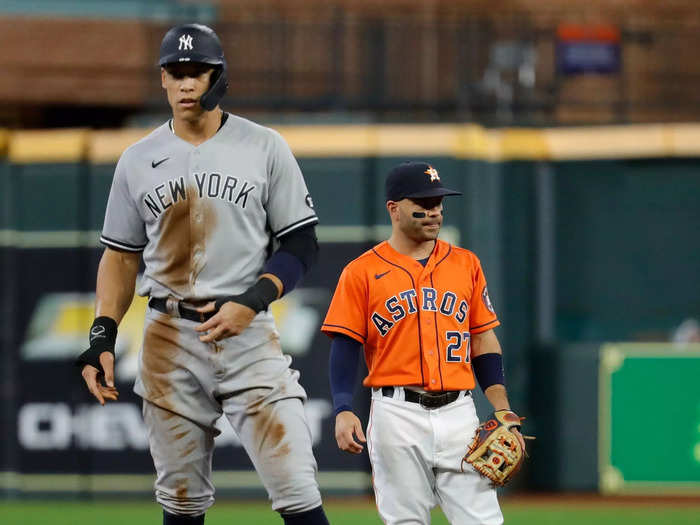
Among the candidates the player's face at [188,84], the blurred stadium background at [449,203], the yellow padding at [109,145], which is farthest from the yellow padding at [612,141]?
the player's face at [188,84]

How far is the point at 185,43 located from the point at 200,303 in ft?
2.91

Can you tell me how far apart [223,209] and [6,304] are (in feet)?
21.4

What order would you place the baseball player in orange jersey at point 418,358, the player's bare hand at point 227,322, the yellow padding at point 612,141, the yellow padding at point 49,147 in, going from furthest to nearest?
the yellow padding at point 612,141 → the yellow padding at point 49,147 → the baseball player in orange jersey at point 418,358 → the player's bare hand at point 227,322

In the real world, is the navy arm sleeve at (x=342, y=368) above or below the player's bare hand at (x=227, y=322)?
below

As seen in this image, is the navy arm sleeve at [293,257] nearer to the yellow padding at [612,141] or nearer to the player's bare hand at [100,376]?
the player's bare hand at [100,376]

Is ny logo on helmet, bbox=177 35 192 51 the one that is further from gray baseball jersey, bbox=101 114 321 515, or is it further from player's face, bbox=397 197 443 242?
player's face, bbox=397 197 443 242

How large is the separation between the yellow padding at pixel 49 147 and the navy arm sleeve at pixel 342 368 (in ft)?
20.1

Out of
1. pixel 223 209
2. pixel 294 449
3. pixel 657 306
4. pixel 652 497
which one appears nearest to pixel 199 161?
pixel 223 209

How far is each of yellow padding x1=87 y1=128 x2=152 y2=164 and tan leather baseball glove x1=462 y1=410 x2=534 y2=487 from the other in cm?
627

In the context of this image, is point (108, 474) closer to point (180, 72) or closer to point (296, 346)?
point (296, 346)

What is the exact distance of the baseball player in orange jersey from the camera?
4895 millimetres

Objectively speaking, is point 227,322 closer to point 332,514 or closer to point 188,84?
point 188,84

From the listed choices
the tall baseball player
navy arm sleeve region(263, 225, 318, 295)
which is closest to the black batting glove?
the tall baseball player

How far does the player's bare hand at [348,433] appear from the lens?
4.76m
